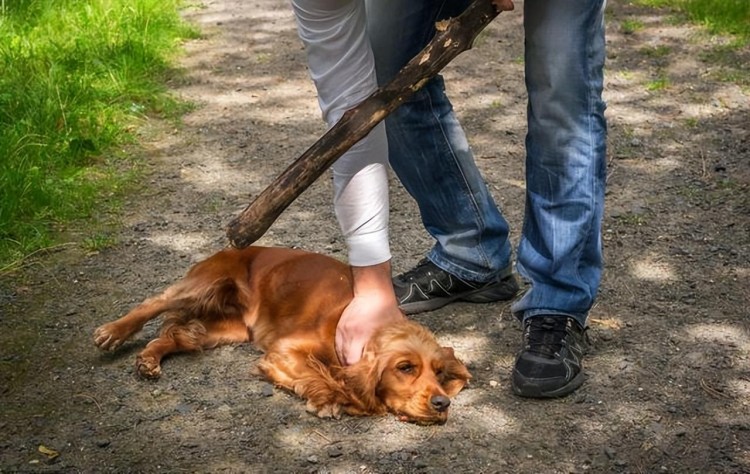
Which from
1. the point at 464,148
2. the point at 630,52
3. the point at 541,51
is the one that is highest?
the point at 541,51

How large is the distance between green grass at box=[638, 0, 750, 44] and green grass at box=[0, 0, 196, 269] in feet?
12.0

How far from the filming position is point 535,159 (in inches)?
133

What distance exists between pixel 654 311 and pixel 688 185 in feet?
4.56

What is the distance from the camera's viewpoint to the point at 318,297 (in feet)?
12.2

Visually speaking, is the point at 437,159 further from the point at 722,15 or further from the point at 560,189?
the point at 722,15

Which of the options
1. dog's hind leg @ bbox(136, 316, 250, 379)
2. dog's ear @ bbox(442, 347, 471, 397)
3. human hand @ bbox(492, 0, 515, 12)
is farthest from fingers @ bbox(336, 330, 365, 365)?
human hand @ bbox(492, 0, 515, 12)

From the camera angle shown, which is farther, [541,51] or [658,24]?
[658,24]

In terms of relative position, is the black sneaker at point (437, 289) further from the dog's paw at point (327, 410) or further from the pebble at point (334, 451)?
the pebble at point (334, 451)

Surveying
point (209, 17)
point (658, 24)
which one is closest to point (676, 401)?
point (658, 24)

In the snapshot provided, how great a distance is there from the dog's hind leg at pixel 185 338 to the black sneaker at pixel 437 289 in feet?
2.02

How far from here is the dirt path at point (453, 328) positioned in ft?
10.4

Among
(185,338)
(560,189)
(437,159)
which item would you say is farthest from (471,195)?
(185,338)

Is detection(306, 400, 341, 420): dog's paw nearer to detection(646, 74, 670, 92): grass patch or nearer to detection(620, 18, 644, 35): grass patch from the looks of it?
detection(646, 74, 670, 92): grass patch

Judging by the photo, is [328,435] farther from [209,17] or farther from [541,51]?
[209,17]
